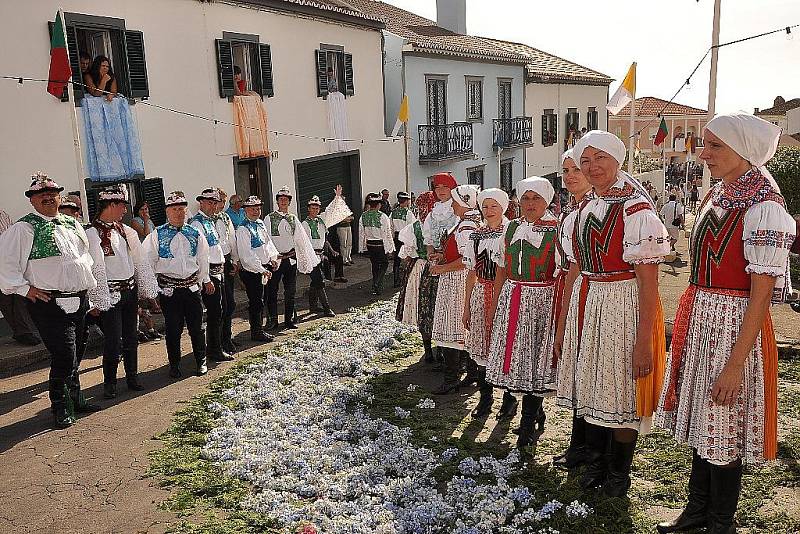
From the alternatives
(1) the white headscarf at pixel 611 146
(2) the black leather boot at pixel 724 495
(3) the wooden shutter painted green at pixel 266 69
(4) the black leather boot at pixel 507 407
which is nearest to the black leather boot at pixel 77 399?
(4) the black leather boot at pixel 507 407

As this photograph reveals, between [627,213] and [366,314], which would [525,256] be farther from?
[366,314]

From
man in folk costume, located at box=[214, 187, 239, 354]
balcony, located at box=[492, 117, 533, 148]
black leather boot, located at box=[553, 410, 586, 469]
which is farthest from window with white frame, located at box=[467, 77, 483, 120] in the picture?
black leather boot, located at box=[553, 410, 586, 469]

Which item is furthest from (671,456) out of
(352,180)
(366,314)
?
(352,180)

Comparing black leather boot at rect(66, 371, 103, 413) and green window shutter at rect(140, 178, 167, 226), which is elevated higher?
green window shutter at rect(140, 178, 167, 226)

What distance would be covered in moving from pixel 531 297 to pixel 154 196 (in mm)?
8181

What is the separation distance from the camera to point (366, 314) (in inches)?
405

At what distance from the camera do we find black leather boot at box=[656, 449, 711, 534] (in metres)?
3.83

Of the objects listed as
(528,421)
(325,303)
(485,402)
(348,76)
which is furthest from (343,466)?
(348,76)

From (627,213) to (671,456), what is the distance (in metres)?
2.05

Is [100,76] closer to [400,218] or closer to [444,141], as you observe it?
[400,218]

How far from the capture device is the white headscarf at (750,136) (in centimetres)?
342

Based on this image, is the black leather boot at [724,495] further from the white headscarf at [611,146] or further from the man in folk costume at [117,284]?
the man in folk costume at [117,284]

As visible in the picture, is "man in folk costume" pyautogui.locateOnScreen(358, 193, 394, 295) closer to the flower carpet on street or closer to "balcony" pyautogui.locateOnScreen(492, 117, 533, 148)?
the flower carpet on street

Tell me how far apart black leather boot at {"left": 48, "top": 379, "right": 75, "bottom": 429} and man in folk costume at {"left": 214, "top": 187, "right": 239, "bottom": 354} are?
7.73ft
